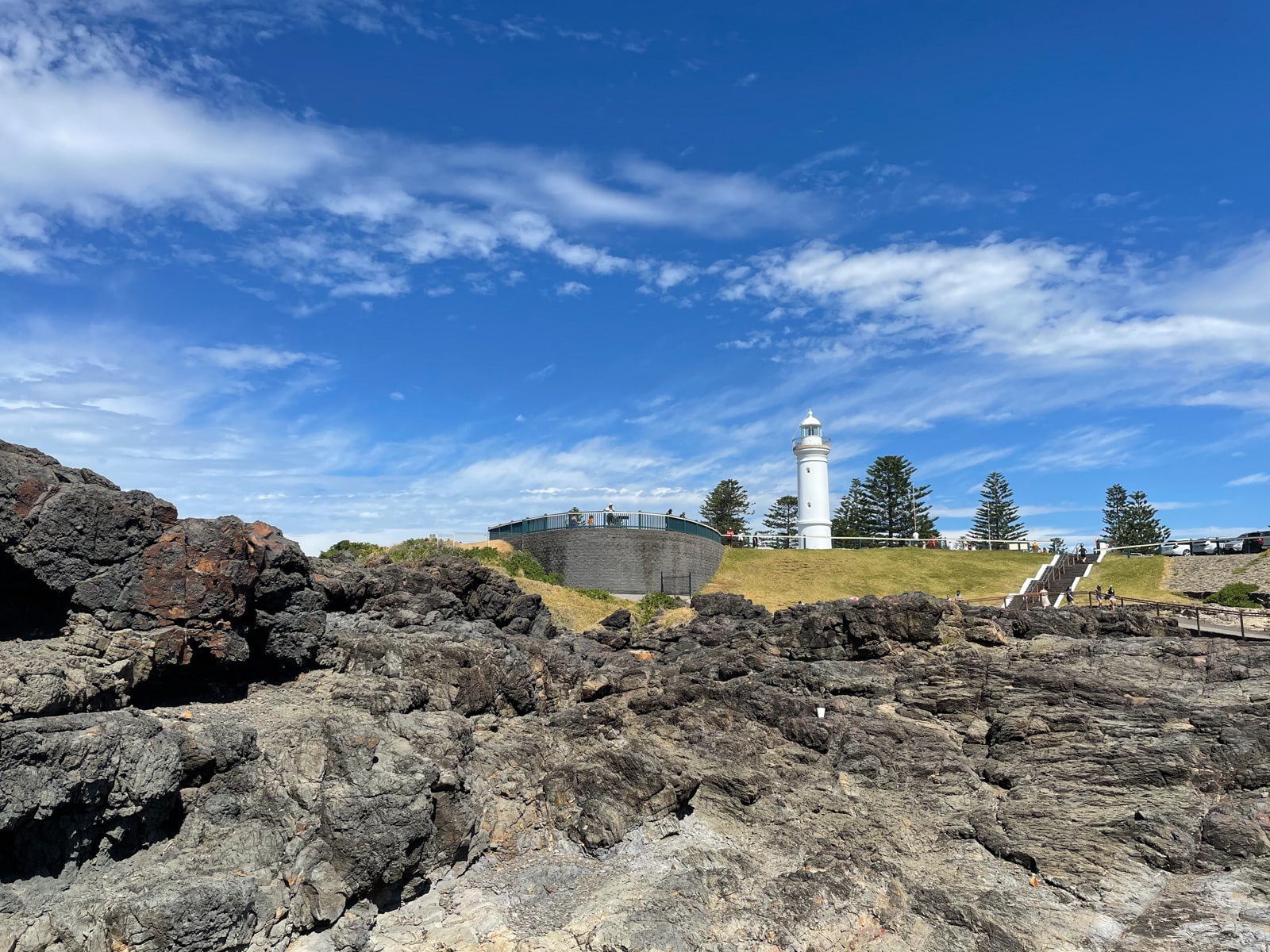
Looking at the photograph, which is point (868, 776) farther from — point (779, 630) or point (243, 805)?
Result: point (243, 805)

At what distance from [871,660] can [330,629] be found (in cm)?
1713

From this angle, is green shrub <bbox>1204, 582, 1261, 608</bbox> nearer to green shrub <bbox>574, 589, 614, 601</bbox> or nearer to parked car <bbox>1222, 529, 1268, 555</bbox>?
parked car <bbox>1222, 529, 1268, 555</bbox>

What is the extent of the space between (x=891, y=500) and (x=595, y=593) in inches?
1768

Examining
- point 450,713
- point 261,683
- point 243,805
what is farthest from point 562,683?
point 243,805

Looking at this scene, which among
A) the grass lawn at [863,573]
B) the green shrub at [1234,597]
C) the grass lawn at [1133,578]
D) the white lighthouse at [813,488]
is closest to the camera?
the green shrub at [1234,597]

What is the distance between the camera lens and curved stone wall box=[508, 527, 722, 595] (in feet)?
158

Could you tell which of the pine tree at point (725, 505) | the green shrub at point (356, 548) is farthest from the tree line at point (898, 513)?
the green shrub at point (356, 548)

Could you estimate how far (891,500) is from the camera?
79.4 m

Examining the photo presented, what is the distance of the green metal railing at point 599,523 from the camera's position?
48.6 m

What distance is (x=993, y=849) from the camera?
51.3 feet

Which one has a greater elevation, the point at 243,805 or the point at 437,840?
the point at 243,805

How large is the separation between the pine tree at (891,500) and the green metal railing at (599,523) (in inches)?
1331

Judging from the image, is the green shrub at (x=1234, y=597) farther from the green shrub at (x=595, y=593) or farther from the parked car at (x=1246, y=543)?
the green shrub at (x=595, y=593)

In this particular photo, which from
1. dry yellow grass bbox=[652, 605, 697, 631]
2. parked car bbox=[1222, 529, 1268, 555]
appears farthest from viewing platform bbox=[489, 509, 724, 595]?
parked car bbox=[1222, 529, 1268, 555]
